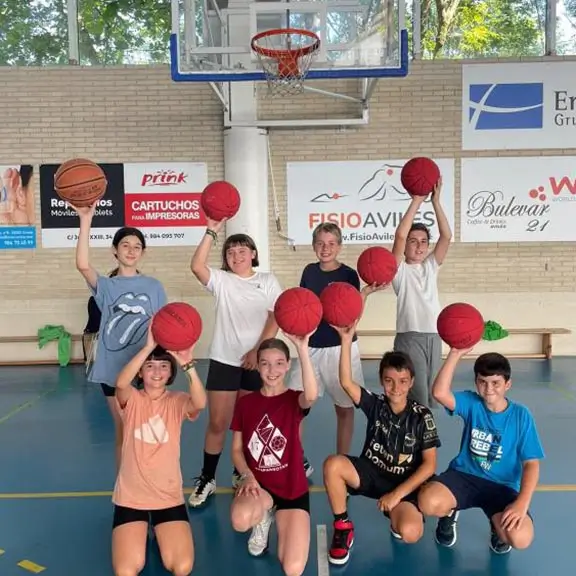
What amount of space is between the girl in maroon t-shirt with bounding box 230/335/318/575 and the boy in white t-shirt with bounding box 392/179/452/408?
106 cm

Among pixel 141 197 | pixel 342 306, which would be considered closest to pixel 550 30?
pixel 141 197

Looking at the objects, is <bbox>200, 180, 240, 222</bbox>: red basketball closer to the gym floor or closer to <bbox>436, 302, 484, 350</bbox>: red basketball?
<bbox>436, 302, 484, 350</bbox>: red basketball

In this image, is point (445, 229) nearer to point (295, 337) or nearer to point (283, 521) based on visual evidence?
point (295, 337)

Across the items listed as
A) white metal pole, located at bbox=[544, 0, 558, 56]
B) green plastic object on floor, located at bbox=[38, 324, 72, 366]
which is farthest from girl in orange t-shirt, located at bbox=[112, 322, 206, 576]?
white metal pole, located at bbox=[544, 0, 558, 56]

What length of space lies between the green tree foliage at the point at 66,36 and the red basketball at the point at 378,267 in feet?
20.7

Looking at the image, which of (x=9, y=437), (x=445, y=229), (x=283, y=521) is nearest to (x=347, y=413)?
(x=283, y=521)

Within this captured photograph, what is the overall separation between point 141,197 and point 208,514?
575 centimetres

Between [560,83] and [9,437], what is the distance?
26.0 ft

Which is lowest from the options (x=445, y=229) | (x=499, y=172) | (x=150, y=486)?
(x=150, y=486)

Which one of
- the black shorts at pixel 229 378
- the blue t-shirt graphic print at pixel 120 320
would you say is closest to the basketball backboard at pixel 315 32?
the blue t-shirt graphic print at pixel 120 320

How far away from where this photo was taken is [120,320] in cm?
328

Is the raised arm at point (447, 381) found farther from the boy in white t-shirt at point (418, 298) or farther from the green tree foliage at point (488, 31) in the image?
the green tree foliage at point (488, 31)

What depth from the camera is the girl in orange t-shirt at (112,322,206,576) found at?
2.78 meters

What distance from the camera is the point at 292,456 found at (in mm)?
3029
